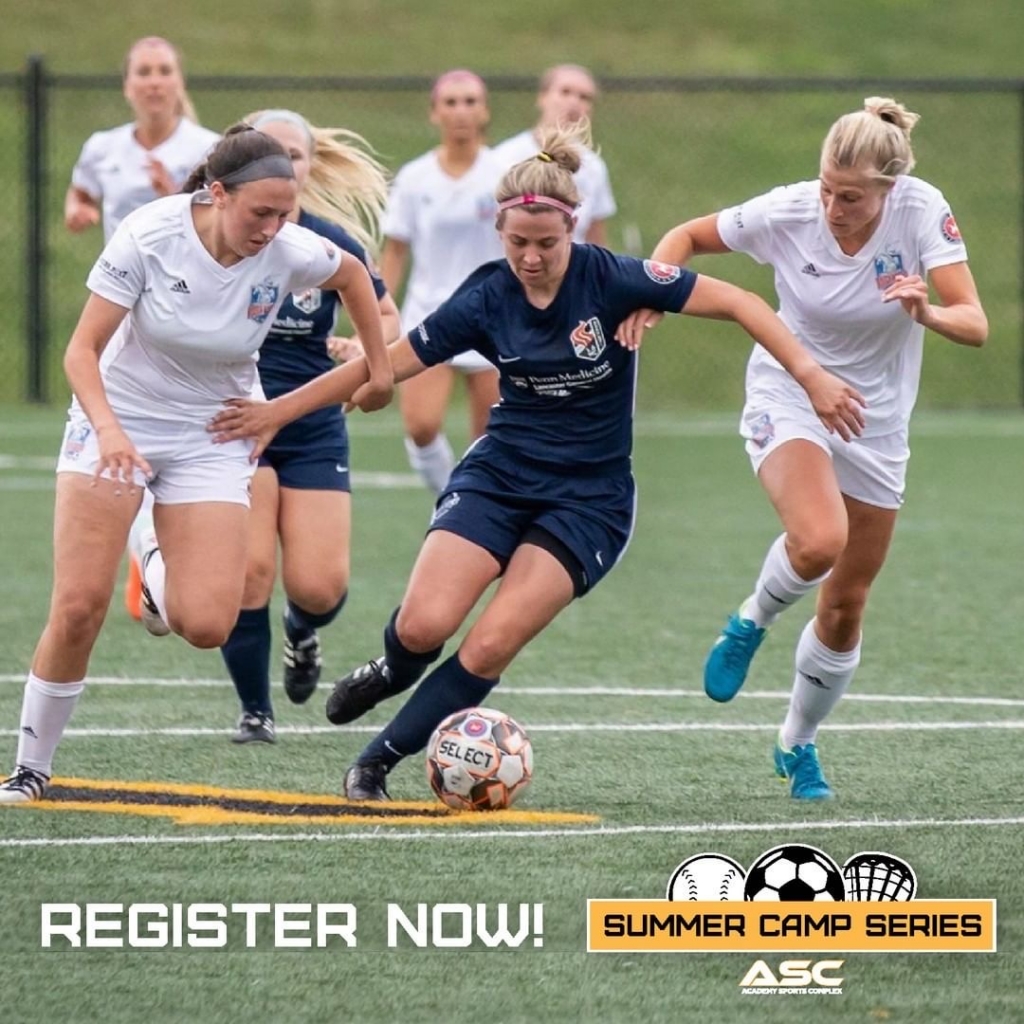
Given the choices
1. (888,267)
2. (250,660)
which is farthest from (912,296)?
(250,660)

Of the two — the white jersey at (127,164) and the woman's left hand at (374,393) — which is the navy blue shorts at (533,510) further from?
the white jersey at (127,164)

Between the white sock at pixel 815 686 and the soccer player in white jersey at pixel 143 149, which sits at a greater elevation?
the soccer player in white jersey at pixel 143 149

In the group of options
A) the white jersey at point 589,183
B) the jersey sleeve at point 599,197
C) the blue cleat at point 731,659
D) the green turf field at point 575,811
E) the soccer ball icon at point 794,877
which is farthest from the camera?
the jersey sleeve at point 599,197

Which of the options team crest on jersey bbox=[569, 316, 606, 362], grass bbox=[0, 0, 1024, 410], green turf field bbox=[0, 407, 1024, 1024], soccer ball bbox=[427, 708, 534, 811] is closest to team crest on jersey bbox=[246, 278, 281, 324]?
team crest on jersey bbox=[569, 316, 606, 362]

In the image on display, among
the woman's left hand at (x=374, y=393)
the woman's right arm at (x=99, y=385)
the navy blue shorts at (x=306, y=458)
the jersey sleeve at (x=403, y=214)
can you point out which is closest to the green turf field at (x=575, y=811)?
the navy blue shorts at (x=306, y=458)

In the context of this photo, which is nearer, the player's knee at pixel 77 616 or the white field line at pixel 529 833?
the white field line at pixel 529 833

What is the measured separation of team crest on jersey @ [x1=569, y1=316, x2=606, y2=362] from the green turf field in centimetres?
120

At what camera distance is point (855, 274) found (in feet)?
20.1

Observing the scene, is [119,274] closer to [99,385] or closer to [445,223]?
[99,385]

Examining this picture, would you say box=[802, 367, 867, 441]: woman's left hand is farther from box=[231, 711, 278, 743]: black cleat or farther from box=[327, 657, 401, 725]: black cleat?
box=[231, 711, 278, 743]: black cleat

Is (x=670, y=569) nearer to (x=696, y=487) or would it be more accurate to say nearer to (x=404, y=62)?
(x=696, y=487)

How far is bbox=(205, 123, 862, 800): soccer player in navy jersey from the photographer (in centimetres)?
579

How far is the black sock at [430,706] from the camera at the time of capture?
5855 mm

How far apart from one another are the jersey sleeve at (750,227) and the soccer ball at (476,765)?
1.58m
